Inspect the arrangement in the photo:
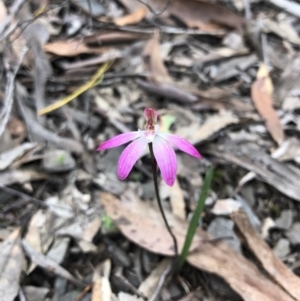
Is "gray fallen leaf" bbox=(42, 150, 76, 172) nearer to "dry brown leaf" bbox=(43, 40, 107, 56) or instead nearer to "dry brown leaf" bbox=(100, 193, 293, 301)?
"dry brown leaf" bbox=(100, 193, 293, 301)

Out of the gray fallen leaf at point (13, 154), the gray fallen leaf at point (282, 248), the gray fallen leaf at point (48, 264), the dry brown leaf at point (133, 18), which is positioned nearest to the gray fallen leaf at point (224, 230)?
the gray fallen leaf at point (282, 248)

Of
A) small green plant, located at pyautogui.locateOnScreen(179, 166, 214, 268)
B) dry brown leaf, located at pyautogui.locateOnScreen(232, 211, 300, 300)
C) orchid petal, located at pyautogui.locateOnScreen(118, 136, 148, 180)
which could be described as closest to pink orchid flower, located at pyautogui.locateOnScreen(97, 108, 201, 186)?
orchid petal, located at pyautogui.locateOnScreen(118, 136, 148, 180)

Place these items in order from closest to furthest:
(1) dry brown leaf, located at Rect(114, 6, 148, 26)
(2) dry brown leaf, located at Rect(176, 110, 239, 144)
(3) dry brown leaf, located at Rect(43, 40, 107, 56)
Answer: (2) dry brown leaf, located at Rect(176, 110, 239, 144) → (3) dry brown leaf, located at Rect(43, 40, 107, 56) → (1) dry brown leaf, located at Rect(114, 6, 148, 26)

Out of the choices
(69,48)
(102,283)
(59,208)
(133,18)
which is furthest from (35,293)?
(133,18)

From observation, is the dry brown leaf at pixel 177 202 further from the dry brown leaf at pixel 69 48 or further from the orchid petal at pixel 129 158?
the dry brown leaf at pixel 69 48

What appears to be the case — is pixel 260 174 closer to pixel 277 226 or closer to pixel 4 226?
pixel 277 226

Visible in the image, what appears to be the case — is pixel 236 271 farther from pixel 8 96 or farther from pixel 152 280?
pixel 8 96

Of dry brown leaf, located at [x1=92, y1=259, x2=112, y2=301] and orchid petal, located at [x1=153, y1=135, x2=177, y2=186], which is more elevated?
orchid petal, located at [x1=153, y1=135, x2=177, y2=186]
